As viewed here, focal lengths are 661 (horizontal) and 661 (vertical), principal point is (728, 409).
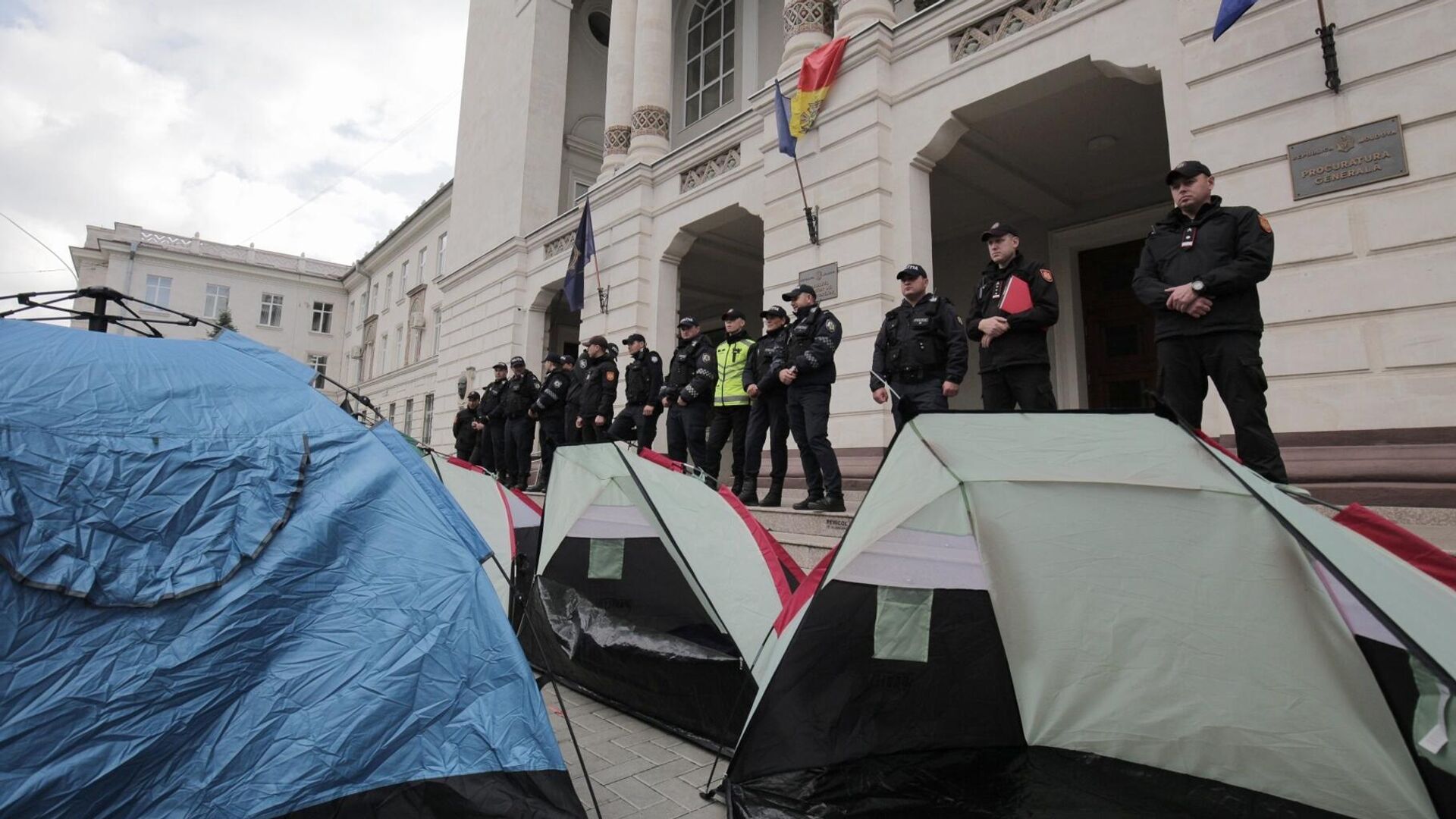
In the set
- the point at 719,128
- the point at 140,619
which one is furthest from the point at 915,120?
the point at 140,619

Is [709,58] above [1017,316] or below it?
above

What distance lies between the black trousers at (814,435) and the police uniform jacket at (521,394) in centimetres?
583

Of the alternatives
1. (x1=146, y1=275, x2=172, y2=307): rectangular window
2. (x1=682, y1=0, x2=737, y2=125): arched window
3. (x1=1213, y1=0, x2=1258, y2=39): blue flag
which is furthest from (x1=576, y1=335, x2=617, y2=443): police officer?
(x1=146, y1=275, x2=172, y2=307): rectangular window

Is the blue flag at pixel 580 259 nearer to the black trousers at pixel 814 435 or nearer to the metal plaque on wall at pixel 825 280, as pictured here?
the metal plaque on wall at pixel 825 280

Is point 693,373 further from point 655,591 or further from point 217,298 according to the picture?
point 217,298

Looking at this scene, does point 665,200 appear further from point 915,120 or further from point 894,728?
point 894,728

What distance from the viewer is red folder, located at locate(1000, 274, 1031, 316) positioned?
4.51m

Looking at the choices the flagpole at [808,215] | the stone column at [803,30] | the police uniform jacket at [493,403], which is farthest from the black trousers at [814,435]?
the police uniform jacket at [493,403]

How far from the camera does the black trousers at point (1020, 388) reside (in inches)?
178

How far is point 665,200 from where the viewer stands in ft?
36.9

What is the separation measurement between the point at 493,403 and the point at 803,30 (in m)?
7.41

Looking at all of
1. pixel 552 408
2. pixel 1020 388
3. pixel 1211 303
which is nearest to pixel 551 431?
pixel 552 408

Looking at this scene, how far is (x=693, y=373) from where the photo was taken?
24.0ft

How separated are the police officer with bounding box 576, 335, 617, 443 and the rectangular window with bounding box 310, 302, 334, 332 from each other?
40122 millimetres
